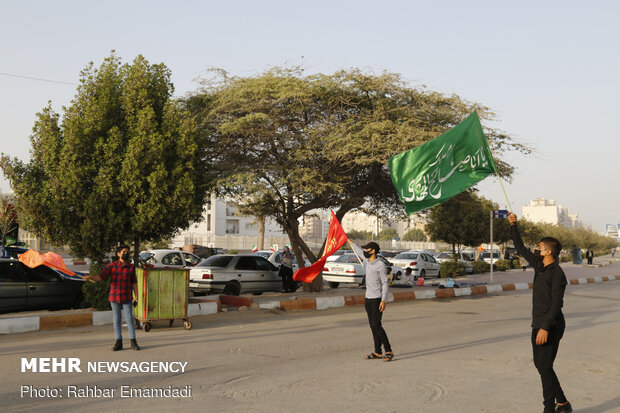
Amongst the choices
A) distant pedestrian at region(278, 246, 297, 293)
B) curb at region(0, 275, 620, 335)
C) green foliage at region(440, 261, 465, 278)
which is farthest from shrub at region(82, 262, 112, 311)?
→ green foliage at region(440, 261, 465, 278)

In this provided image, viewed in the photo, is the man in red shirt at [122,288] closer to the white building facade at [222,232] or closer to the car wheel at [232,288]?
the car wheel at [232,288]

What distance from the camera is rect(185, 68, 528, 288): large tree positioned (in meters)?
16.1

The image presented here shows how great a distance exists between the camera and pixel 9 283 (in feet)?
40.4

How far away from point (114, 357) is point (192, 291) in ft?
32.6

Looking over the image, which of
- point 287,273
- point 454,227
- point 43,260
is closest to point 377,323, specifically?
point 43,260

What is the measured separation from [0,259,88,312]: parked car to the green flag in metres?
8.29

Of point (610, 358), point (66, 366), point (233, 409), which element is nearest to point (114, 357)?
point (66, 366)

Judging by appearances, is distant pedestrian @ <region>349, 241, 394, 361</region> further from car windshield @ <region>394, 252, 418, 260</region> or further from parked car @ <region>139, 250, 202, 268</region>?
car windshield @ <region>394, 252, 418, 260</region>

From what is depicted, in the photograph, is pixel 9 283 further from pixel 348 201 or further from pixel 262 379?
pixel 348 201

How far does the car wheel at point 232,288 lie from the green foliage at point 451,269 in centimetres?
1754

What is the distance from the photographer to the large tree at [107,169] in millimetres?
12617

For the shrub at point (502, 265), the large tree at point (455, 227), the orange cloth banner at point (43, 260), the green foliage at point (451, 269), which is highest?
the large tree at point (455, 227)

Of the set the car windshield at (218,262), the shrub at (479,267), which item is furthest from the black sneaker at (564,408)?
the shrub at (479,267)

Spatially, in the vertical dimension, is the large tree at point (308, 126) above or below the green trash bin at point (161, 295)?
above
